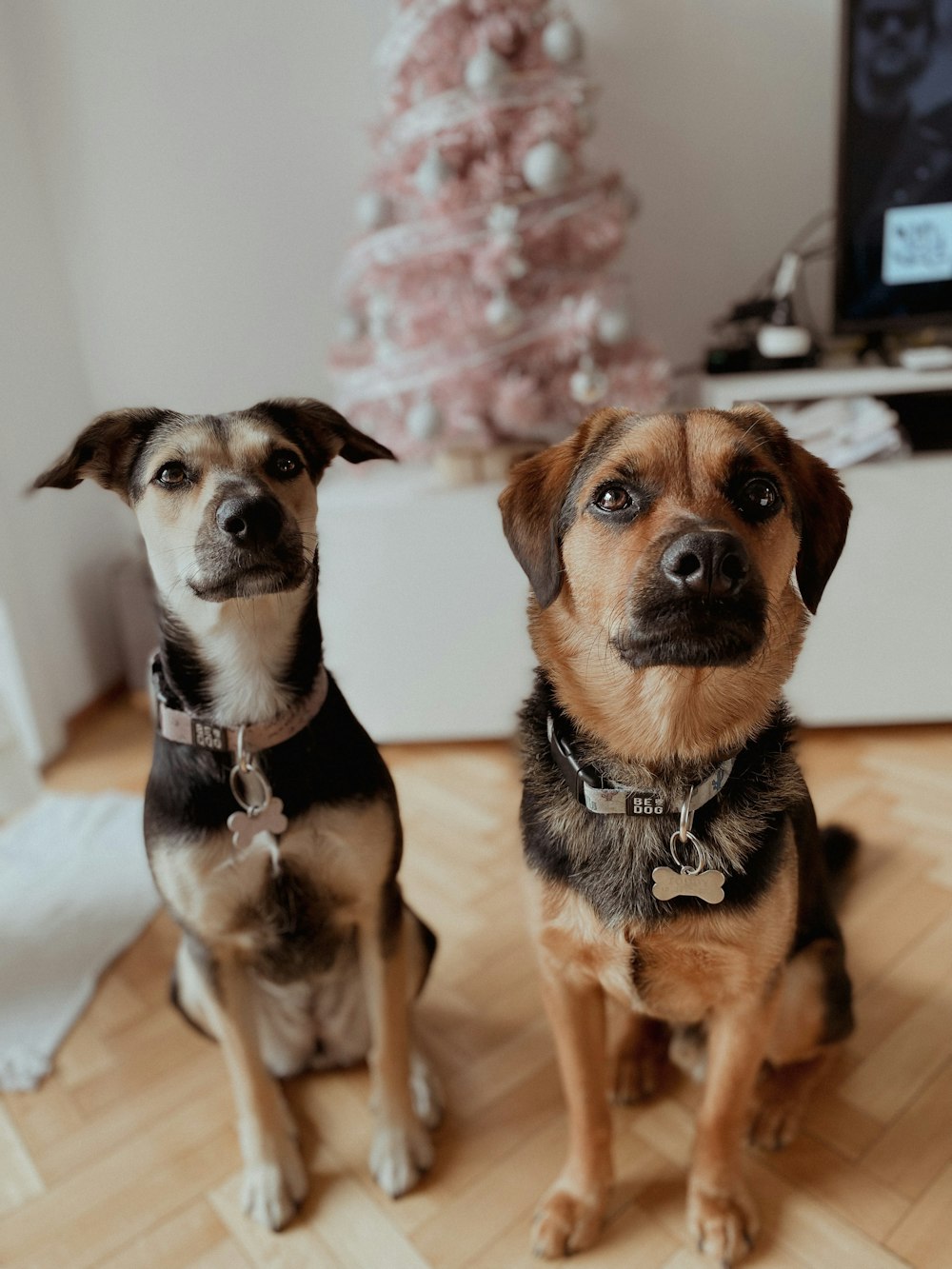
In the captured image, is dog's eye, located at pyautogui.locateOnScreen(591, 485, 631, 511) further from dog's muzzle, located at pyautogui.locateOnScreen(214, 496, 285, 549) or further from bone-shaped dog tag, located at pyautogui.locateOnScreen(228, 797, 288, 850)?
bone-shaped dog tag, located at pyautogui.locateOnScreen(228, 797, 288, 850)

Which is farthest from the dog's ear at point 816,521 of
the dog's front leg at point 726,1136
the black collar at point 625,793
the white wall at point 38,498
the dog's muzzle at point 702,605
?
the white wall at point 38,498

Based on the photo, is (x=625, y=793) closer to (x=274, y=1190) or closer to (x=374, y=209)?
(x=274, y=1190)

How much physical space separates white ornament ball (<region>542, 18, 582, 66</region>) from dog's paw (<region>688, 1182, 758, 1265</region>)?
270 centimetres

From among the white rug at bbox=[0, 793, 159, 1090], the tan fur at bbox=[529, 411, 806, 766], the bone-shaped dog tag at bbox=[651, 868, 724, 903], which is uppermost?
the tan fur at bbox=[529, 411, 806, 766]

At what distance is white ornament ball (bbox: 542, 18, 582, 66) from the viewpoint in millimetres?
2355

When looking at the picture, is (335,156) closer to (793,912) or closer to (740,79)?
(740,79)

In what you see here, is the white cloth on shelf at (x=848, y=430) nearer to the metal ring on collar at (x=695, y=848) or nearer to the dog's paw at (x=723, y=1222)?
the metal ring on collar at (x=695, y=848)

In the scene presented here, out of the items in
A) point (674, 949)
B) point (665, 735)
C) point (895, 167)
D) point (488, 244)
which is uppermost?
point (895, 167)

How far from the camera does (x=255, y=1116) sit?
1446mm

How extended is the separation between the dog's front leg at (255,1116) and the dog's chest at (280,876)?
95 millimetres

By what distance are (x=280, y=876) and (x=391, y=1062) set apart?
0.43m

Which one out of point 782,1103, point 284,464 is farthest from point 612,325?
point 782,1103

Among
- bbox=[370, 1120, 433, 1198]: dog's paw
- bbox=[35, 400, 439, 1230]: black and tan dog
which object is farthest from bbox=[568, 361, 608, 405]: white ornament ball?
bbox=[370, 1120, 433, 1198]: dog's paw

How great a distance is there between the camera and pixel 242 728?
1.26 m
